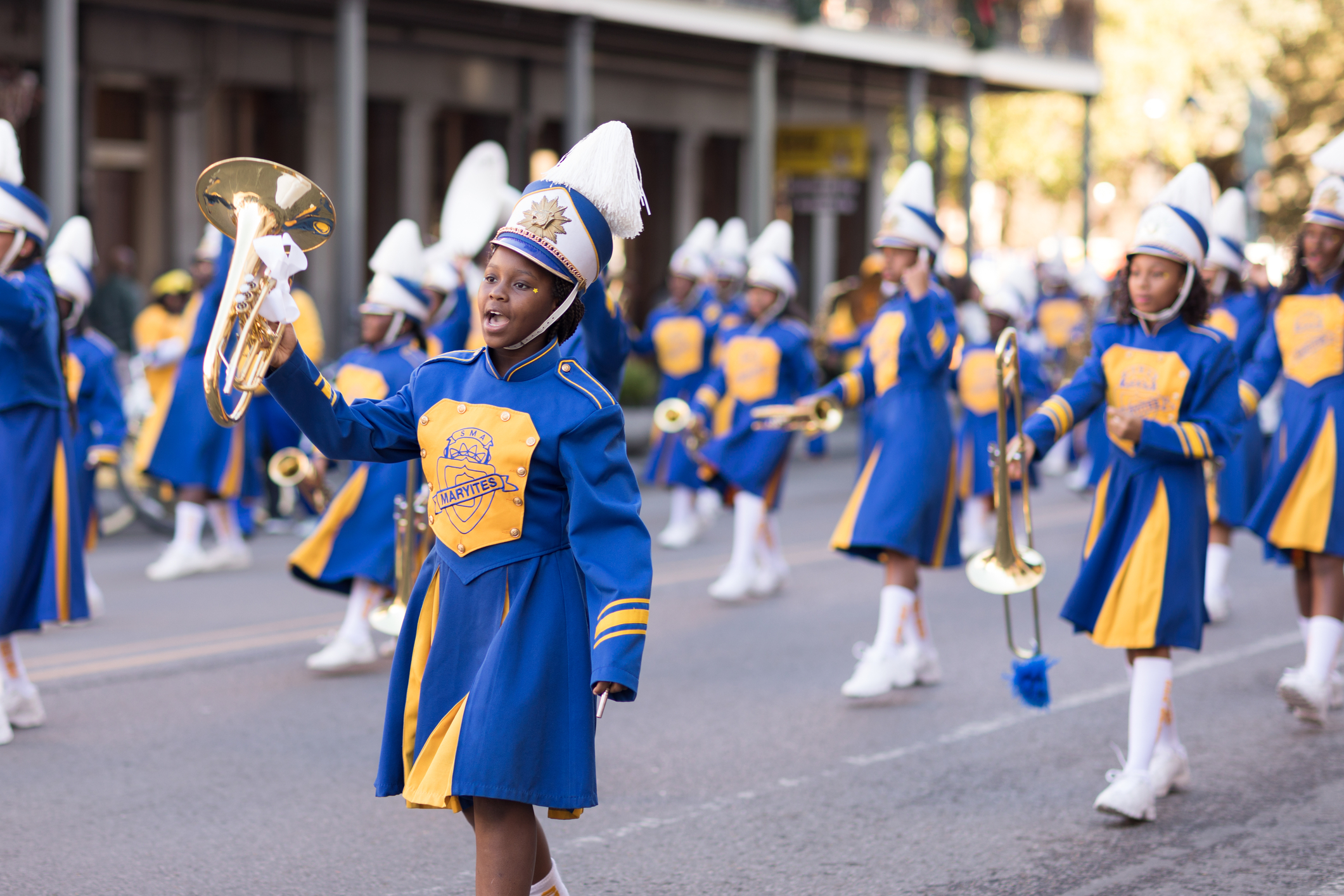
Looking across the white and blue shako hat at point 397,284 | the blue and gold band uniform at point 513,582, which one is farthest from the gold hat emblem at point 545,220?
the white and blue shako hat at point 397,284

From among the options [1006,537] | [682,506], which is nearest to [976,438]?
[682,506]

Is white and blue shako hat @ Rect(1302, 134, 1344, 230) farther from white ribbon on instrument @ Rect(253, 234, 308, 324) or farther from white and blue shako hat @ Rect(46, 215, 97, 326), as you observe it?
white and blue shako hat @ Rect(46, 215, 97, 326)

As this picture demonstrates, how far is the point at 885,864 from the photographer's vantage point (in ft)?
15.9

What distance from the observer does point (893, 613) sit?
707 cm

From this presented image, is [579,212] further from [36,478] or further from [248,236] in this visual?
[36,478]

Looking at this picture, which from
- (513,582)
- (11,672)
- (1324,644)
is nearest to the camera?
(513,582)

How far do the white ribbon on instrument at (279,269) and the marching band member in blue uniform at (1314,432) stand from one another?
435 cm

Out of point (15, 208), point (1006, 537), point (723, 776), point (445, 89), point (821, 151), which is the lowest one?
point (723, 776)

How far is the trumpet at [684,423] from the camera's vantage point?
10125 mm

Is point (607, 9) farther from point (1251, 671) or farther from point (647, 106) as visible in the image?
point (1251, 671)

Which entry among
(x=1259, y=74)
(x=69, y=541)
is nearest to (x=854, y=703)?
(x=69, y=541)

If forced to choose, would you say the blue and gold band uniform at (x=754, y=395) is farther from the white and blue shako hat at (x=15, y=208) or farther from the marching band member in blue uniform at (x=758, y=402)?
the white and blue shako hat at (x=15, y=208)

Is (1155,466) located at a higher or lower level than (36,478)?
higher

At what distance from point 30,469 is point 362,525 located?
1.51 metres
